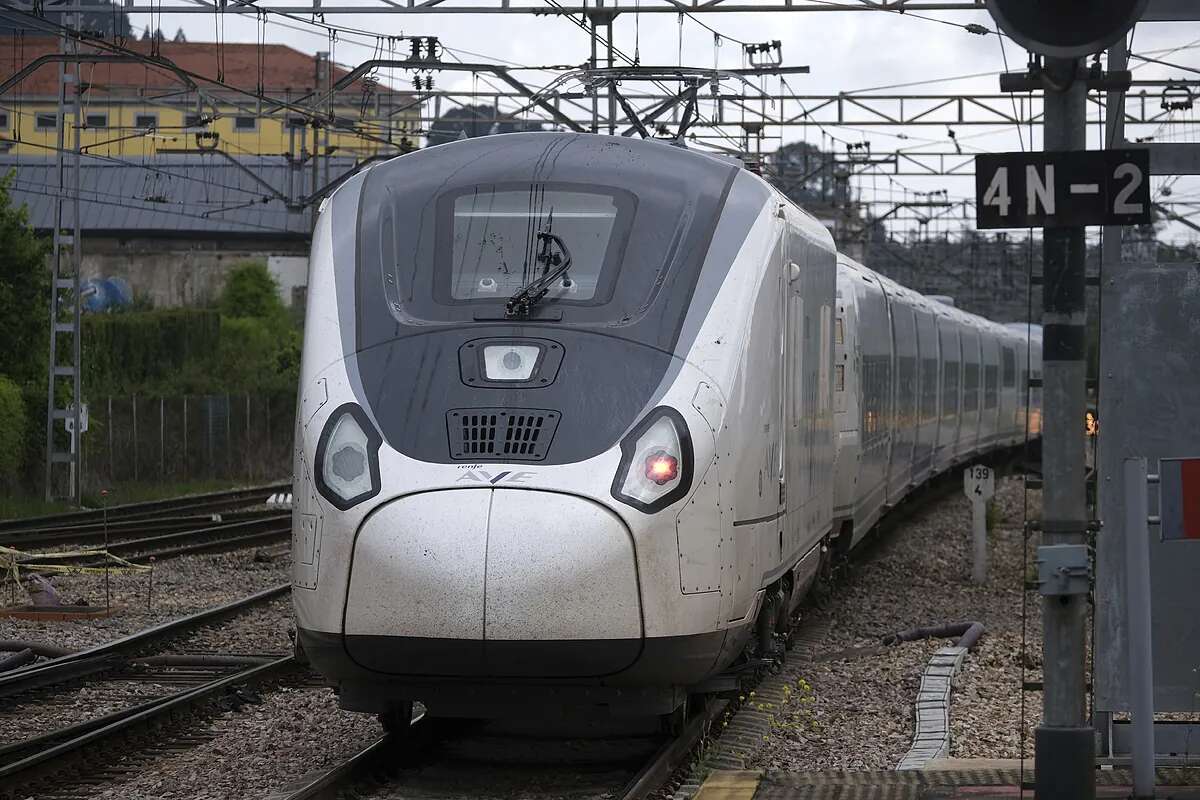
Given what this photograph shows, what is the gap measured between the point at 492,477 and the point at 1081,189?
2527 mm

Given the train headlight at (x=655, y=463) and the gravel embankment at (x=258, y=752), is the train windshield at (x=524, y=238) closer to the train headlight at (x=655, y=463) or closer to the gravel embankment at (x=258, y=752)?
the train headlight at (x=655, y=463)

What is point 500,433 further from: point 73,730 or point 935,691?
point 935,691

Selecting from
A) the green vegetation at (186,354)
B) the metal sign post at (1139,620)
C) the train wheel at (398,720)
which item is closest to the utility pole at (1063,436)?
the metal sign post at (1139,620)

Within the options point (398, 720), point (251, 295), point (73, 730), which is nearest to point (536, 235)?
point (398, 720)

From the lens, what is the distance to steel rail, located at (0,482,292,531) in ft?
81.7

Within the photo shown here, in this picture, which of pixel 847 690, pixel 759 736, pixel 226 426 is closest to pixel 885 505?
pixel 847 690

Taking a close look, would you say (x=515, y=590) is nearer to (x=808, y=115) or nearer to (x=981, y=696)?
(x=981, y=696)

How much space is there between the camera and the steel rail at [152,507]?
2489 centimetres

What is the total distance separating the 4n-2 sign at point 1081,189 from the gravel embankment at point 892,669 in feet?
10.9

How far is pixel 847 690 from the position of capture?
11.0m

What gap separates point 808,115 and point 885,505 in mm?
13622

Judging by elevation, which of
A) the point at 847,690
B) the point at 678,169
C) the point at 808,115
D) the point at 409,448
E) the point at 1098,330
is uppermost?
the point at 808,115

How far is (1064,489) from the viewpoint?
6297 millimetres

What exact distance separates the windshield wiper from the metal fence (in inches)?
1007
